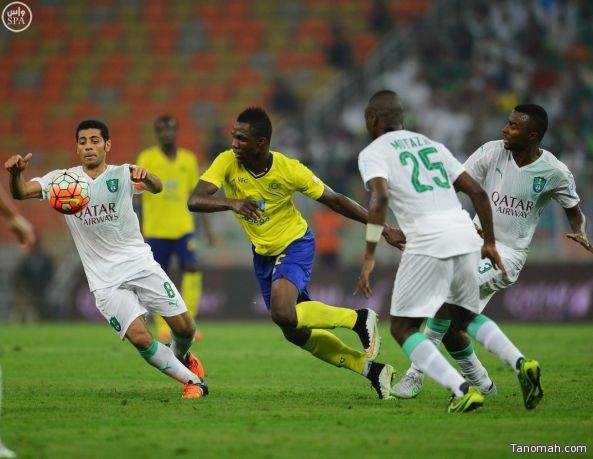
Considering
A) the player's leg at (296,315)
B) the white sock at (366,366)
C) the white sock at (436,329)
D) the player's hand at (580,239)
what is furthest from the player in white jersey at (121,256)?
the player's hand at (580,239)

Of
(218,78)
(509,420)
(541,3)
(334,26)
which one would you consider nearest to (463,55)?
(541,3)

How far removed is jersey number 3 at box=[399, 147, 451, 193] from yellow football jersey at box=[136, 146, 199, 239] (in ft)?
26.9

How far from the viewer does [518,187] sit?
912cm

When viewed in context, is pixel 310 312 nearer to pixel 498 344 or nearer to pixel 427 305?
pixel 427 305

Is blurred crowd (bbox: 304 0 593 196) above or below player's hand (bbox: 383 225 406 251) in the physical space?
above

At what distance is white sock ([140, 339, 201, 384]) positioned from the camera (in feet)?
29.3

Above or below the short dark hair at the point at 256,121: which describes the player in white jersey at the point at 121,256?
below

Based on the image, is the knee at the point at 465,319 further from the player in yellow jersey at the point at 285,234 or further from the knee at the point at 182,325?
the knee at the point at 182,325

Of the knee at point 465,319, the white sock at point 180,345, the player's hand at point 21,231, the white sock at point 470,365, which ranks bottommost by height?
the white sock at point 470,365

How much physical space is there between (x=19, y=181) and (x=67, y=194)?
1.31ft

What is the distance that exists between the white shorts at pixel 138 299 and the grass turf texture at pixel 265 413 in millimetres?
716

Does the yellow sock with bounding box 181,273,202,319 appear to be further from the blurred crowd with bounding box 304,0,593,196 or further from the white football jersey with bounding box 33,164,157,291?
the blurred crowd with bounding box 304,0,593,196

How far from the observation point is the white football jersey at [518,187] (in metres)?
9.11

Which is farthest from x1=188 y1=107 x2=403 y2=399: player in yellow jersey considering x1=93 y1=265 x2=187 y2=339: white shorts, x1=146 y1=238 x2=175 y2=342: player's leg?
x1=146 y1=238 x2=175 y2=342: player's leg
